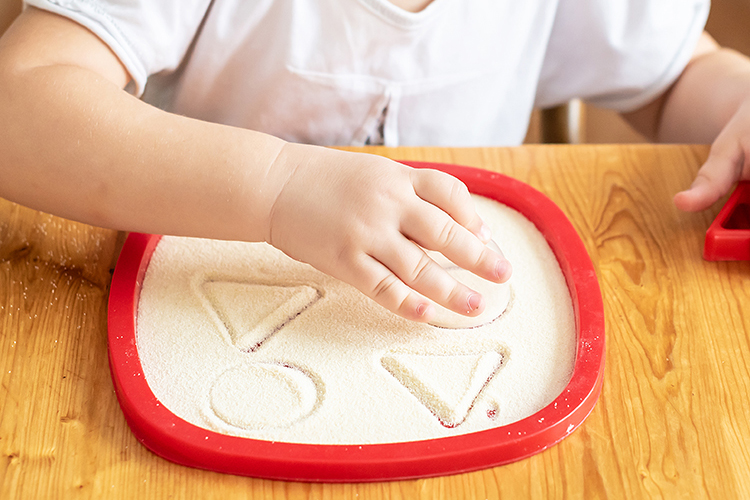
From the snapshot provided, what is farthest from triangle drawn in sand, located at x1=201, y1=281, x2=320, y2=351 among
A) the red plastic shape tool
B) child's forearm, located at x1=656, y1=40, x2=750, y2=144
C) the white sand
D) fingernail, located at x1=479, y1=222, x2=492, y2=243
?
child's forearm, located at x1=656, y1=40, x2=750, y2=144

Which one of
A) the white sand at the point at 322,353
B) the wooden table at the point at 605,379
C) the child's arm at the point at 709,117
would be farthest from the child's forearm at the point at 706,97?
the white sand at the point at 322,353

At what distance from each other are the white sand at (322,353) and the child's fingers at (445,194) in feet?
0.20

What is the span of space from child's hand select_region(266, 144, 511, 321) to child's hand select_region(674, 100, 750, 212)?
185 mm

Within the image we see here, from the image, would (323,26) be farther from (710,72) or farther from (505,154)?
(710,72)

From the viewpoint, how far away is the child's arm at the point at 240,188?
15.7 inches

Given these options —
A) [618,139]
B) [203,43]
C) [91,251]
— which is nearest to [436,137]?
[203,43]

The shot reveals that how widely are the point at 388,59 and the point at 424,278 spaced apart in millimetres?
268

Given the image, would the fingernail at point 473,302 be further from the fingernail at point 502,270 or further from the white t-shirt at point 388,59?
the white t-shirt at point 388,59

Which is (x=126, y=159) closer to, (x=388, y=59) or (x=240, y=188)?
(x=240, y=188)

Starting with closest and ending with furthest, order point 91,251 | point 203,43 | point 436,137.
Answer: point 91,251, point 203,43, point 436,137

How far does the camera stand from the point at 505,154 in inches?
21.5

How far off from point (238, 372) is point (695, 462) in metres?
0.25

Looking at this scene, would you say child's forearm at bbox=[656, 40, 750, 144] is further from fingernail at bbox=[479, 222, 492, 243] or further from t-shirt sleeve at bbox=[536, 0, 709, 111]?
fingernail at bbox=[479, 222, 492, 243]

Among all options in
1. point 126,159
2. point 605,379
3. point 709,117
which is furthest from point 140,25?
point 709,117
